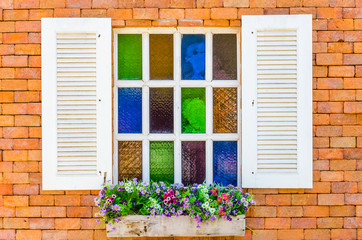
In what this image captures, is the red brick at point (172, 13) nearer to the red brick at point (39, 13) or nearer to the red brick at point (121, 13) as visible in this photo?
the red brick at point (121, 13)

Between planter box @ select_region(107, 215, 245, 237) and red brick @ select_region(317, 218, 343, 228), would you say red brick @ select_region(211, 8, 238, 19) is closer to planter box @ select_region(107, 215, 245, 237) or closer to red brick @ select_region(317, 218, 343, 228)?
planter box @ select_region(107, 215, 245, 237)

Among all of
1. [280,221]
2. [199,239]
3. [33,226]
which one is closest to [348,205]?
[280,221]

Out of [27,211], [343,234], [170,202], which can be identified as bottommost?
[343,234]

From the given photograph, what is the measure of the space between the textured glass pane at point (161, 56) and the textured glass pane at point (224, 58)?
39cm

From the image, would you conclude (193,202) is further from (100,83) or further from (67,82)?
(67,82)

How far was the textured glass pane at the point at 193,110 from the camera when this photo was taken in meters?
3.18

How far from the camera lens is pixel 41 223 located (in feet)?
10.2

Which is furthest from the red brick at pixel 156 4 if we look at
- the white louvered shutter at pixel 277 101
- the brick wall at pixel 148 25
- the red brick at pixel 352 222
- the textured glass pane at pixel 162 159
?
the red brick at pixel 352 222

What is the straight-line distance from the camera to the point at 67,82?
306cm

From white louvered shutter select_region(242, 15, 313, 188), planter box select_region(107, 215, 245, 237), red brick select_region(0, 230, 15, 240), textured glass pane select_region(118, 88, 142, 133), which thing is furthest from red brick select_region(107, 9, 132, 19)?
red brick select_region(0, 230, 15, 240)

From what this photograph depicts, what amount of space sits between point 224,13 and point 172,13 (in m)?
0.44

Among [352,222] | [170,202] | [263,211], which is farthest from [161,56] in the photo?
[352,222]

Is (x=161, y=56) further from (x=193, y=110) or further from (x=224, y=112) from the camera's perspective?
(x=224, y=112)

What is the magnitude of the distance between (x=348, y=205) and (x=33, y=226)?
269 centimetres
